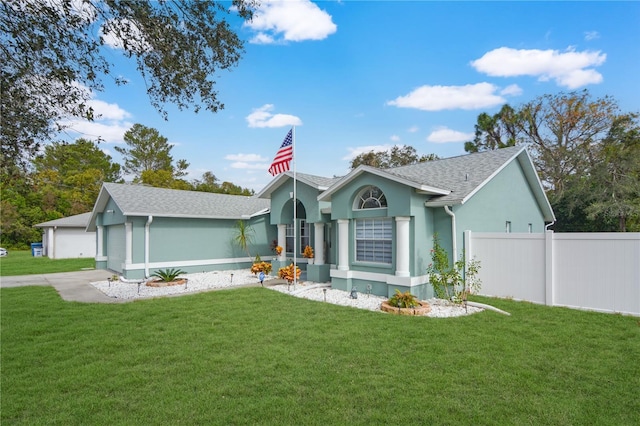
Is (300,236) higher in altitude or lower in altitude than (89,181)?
lower

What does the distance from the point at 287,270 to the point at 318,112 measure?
7.48 m

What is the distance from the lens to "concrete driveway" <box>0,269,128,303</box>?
11.0m

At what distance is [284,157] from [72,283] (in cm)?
1009

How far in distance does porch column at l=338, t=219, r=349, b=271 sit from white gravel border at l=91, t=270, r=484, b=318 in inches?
35.7

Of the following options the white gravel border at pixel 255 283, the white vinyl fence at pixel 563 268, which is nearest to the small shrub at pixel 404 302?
the white gravel border at pixel 255 283

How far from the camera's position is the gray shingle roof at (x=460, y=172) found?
418 inches

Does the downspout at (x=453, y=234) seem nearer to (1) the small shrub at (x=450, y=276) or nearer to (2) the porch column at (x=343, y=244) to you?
(1) the small shrub at (x=450, y=276)

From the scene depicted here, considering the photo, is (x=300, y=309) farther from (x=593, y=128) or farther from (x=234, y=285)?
(x=593, y=128)

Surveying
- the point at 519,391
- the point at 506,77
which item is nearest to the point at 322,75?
the point at 506,77

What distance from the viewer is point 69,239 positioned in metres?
27.3

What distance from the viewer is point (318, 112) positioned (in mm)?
16172

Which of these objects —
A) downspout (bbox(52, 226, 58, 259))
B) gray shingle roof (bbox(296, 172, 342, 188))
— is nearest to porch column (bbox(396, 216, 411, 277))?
gray shingle roof (bbox(296, 172, 342, 188))

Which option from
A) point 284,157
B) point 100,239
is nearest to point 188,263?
point 100,239

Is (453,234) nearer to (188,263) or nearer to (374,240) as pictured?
(374,240)
